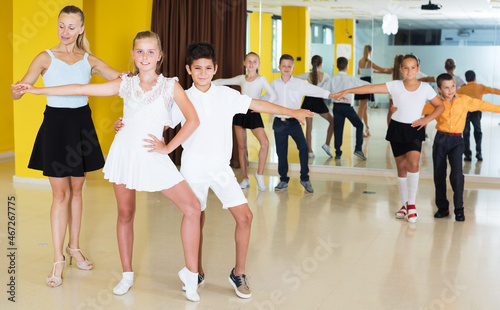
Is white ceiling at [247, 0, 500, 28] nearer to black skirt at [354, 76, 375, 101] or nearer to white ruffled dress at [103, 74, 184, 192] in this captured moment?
black skirt at [354, 76, 375, 101]

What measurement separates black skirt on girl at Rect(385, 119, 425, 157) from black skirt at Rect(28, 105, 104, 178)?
2.61m

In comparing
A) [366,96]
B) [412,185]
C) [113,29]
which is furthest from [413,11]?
[113,29]

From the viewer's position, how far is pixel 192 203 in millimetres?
3154

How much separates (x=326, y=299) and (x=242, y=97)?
1183 millimetres

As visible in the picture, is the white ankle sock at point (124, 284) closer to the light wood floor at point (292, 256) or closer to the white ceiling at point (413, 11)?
the light wood floor at point (292, 256)

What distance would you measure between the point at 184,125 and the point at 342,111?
16.2 ft

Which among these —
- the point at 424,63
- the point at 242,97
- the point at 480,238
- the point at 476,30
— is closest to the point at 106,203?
the point at 242,97

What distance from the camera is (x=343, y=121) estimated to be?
782 cm

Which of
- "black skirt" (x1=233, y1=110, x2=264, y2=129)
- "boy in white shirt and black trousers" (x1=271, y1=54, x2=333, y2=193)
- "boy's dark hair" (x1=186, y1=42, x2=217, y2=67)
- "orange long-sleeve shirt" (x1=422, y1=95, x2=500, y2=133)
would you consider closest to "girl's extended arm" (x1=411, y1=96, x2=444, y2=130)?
"orange long-sleeve shirt" (x1=422, y1=95, x2=500, y2=133)

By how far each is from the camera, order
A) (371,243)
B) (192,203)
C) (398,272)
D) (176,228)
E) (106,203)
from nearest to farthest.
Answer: (192,203) → (398,272) → (371,243) → (176,228) → (106,203)

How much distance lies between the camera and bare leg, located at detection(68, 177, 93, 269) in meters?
3.63

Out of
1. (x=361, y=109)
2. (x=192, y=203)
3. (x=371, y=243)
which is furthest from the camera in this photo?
(x=361, y=109)

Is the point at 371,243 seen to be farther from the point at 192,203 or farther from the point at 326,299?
the point at 192,203

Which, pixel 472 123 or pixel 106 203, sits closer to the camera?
pixel 106 203
